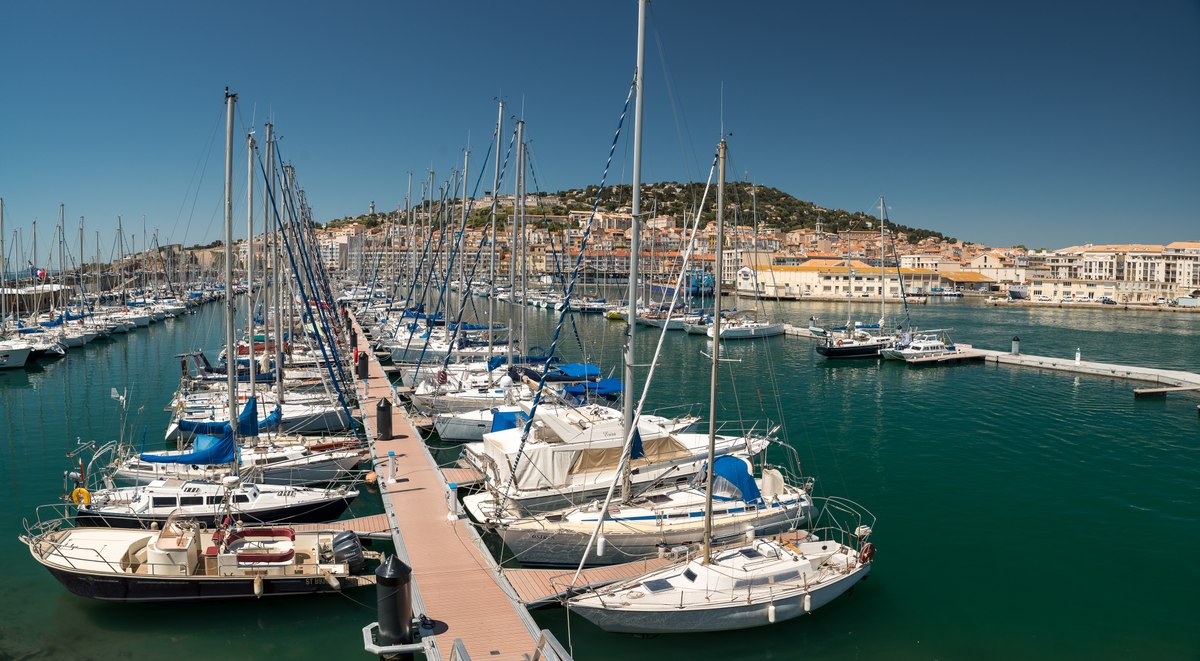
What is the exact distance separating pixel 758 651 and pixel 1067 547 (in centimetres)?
930

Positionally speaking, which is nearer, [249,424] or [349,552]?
[349,552]

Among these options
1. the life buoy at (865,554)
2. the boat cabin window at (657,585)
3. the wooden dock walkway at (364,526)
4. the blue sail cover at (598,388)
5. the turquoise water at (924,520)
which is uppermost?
the blue sail cover at (598,388)

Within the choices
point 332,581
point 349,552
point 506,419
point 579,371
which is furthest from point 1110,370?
point 332,581

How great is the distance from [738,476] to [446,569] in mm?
6236

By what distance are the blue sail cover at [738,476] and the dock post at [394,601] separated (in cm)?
747

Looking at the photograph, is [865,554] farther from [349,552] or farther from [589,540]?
[349,552]

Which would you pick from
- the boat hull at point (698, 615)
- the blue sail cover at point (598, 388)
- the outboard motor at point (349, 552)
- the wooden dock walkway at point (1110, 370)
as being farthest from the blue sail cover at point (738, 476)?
the wooden dock walkway at point (1110, 370)

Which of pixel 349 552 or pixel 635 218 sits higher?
pixel 635 218

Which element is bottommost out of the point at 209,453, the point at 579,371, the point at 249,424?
the point at 209,453

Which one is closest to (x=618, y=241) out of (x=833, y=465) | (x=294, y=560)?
(x=833, y=465)

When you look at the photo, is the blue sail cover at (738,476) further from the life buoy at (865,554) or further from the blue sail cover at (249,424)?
the blue sail cover at (249,424)

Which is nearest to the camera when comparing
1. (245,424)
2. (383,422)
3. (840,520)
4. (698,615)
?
(698,615)

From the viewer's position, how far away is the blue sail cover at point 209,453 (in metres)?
16.0

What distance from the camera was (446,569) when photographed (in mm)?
12359
